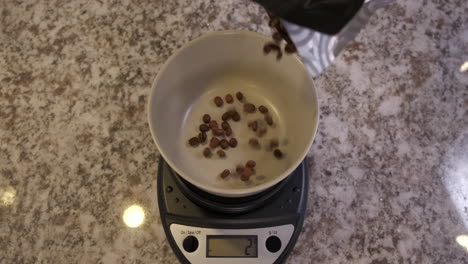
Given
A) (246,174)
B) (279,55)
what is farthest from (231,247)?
(279,55)

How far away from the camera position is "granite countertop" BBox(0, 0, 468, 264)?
0.71 meters

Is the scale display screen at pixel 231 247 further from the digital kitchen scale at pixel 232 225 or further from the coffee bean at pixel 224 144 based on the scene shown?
the coffee bean at pixel 224 144

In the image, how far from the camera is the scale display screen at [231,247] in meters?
0.67

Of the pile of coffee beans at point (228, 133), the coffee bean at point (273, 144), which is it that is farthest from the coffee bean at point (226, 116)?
the coffee bean at point (273, 144)

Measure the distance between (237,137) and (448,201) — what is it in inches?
17.2

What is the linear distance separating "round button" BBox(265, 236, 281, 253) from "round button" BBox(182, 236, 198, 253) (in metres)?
0.13

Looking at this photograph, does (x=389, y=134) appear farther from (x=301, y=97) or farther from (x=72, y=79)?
(x=72, y=79)


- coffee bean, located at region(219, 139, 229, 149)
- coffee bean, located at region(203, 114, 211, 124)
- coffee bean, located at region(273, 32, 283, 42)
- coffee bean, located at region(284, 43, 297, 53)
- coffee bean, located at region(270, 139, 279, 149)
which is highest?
coffee bean, located at region(273, 32, 283, 42)

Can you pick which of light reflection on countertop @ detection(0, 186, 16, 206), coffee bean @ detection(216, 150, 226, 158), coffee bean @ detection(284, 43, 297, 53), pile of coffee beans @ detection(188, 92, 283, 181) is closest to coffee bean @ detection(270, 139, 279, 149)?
pile of coffee beans @ detection(188, 92, 283, 181)

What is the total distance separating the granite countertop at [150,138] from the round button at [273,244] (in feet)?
0.15

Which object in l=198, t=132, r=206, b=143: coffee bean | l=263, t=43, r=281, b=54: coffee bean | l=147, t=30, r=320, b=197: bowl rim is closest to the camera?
l=147, t=30, r=320, b=197: bowl rim

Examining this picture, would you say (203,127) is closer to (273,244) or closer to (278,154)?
(278,154)

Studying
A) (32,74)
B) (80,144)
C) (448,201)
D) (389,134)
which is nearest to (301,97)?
(389,134)

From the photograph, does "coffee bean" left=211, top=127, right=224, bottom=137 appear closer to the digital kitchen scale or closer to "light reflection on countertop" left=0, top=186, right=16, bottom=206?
the digital kitchen scale
